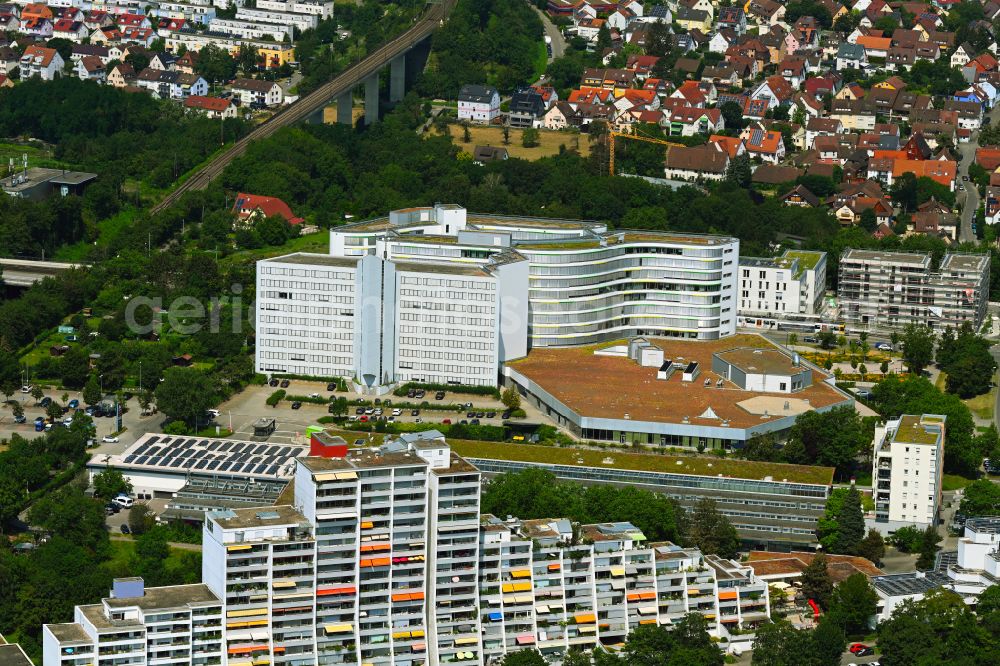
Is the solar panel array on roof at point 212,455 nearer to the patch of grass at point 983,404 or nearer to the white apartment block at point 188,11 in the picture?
the patch of grass at point 983,404

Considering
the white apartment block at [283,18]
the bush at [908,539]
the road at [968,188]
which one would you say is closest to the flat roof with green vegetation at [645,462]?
the bush at [908,539]

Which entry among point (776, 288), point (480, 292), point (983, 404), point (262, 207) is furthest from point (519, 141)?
point (983, 404)

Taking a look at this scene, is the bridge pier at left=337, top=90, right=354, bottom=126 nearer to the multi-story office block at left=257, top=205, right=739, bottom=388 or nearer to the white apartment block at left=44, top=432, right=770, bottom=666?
the multi-story office block at left=257, top=205, right=739, bottom=388

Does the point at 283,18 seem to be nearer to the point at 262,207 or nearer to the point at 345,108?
the point at 345,108

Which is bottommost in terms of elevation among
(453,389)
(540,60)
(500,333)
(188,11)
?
(453,389)

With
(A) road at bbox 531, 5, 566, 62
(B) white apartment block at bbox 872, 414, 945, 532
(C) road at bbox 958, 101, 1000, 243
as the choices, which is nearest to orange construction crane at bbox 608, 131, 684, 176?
(C) road at bbox 958, 101, 1000, 243
